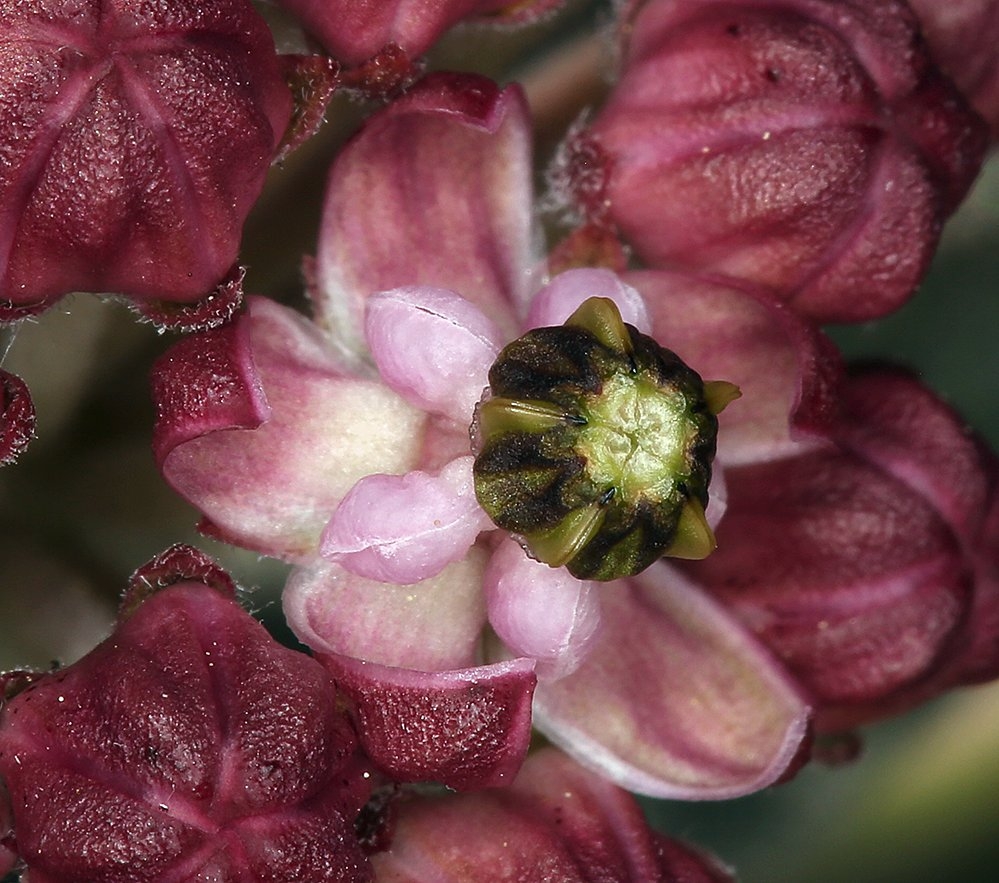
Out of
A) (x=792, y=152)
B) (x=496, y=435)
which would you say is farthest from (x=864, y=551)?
(x=496, y=435)

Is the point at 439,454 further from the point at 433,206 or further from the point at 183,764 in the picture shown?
the point at 183,764

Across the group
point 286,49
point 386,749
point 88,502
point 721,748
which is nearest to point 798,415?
point 721,748

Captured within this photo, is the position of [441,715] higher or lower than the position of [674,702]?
higher

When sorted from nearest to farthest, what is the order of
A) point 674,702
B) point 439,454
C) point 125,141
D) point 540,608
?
point 125,141, point 540,608, point 439,454, point 674,702

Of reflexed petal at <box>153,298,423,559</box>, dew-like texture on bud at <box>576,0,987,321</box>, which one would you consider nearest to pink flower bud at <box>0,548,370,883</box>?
reflexed petal at <box>153,298,423,559</box>

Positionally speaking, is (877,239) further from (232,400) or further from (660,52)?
(232,400)

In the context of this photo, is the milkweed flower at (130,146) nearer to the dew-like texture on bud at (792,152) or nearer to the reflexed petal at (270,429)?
the reflexed petal at (270,429)
